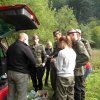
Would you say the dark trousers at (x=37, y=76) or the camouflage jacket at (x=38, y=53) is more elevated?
the camouflage jacket at (x=38, y=53)

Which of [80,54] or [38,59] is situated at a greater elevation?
[80,54]

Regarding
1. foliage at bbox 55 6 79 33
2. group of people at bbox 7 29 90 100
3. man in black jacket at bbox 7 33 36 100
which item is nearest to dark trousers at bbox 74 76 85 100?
group of people at bbox 7 29 90 100

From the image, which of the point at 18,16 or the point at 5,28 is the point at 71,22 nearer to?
the point at 5,28

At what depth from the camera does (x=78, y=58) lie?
8.07 meters

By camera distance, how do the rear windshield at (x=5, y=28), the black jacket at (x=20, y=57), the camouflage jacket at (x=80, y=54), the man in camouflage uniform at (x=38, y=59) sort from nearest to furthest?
the black jacket at (x=20, y=57) < the rear windshield at (x=5, y=28) < the camouflage jacket at (x=80, y=54) < the man in camouflage uniform at (x=38, y=59)

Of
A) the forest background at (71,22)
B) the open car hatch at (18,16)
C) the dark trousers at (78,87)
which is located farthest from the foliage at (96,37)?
the open car hatch at (18,16)

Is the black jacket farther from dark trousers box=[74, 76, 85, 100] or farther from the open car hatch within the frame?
dark trousers box=[74, 76, 85, 100]

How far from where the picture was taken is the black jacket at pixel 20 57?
278 inches

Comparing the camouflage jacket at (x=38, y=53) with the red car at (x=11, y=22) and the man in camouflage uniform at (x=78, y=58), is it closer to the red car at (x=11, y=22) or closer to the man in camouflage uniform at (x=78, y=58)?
the man in camouflage uniform at (x=78, y=58)

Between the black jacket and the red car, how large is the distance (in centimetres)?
42

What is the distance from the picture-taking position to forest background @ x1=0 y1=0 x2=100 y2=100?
14.4 m

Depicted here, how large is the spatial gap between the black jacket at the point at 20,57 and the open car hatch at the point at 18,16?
44cm

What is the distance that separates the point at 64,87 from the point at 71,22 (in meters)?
66.4

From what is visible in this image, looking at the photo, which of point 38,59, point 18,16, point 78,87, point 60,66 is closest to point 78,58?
point 60,66
